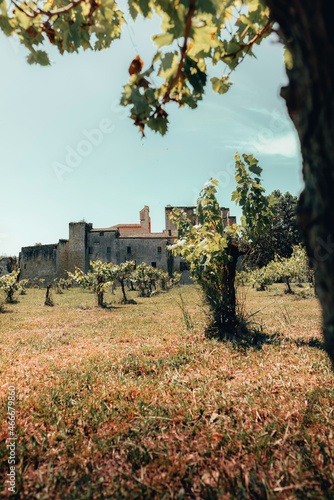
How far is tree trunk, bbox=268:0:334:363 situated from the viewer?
0.74m

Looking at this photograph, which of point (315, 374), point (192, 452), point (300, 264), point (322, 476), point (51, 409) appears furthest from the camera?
point (300, 264)

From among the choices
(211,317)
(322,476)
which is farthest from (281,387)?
(211,317)

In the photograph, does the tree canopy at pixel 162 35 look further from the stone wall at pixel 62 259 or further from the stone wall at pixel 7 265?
the stone wall at pixel 7 265

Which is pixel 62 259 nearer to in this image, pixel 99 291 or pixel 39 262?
pixel 39 262

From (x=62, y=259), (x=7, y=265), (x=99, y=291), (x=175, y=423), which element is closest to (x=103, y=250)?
(x=62, y=259)

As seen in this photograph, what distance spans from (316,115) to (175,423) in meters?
2.58

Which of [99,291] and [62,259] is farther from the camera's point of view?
[62,259]

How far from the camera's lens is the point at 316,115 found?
2.56ft

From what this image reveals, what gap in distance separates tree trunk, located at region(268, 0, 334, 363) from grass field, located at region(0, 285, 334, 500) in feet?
5.22

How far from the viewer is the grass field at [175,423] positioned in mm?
1713

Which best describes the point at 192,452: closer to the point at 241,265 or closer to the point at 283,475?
the point at 283,475

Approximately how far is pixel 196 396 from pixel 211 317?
8.33 ft

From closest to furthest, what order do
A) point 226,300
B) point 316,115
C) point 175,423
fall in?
1. point 316,115
2. point 175,423
3. point 226,300

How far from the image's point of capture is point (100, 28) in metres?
1.81
